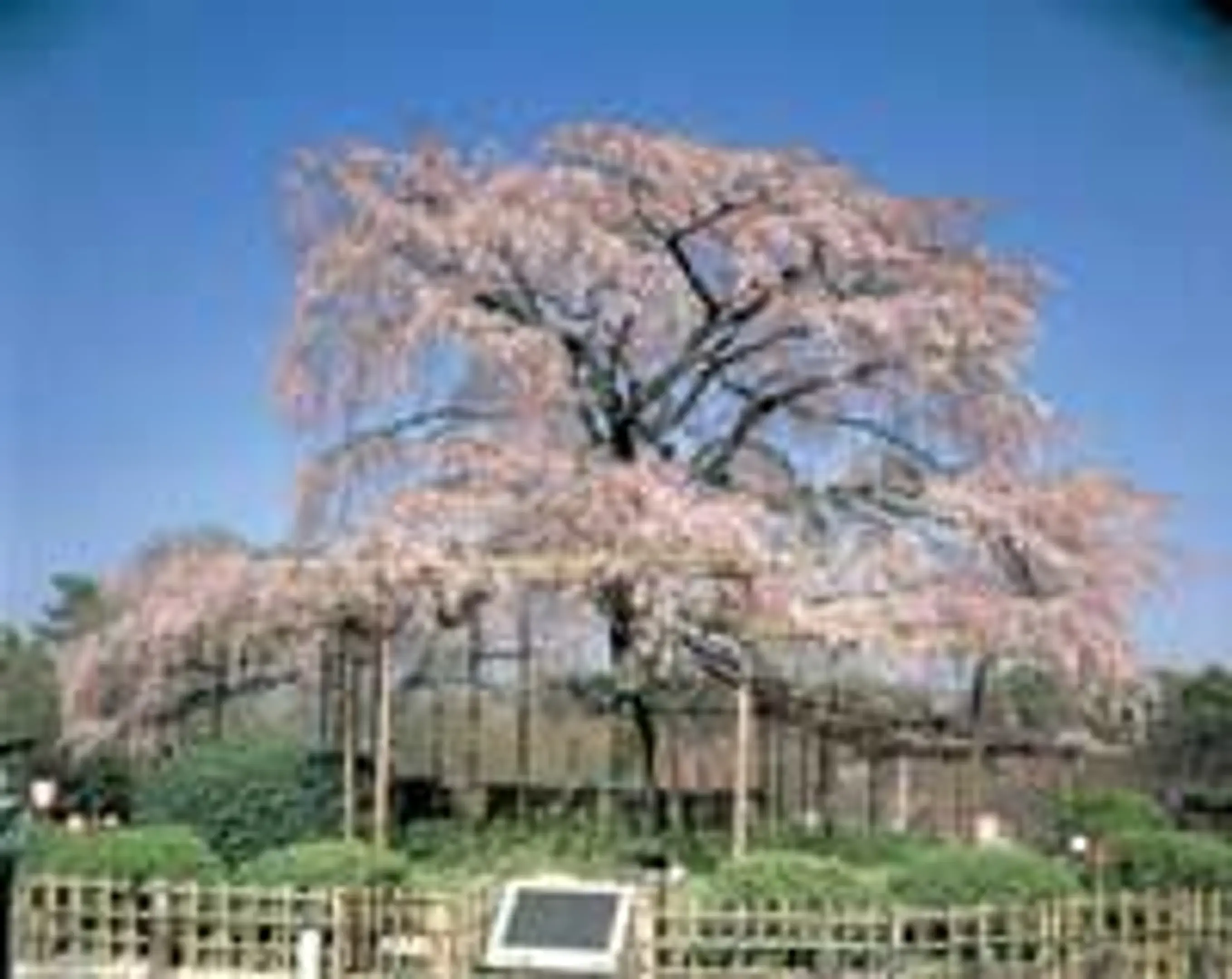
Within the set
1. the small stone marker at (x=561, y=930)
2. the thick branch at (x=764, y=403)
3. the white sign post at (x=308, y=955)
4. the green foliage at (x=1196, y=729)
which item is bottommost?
the white sign post at (x=308, y=955)

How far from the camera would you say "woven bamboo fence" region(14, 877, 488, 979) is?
524 cm

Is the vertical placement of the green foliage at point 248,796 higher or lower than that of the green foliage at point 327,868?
higher

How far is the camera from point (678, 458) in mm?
6883

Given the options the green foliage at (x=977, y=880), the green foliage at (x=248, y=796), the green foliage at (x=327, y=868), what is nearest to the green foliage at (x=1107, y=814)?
the green foliage at (x=977, y=880)

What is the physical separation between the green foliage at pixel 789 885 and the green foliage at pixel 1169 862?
600 mm

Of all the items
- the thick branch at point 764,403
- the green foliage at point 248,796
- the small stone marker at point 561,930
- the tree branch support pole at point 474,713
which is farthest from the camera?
the thick branch at point 764,403

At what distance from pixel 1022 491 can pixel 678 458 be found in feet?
2.69

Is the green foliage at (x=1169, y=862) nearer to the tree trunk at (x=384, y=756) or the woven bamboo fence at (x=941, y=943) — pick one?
the woven bamboo fence at (x=941, y=943)

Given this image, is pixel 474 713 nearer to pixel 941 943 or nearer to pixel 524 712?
pixel 524 712

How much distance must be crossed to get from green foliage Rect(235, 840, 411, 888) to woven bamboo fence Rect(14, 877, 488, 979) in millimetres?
66

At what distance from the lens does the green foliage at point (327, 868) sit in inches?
213

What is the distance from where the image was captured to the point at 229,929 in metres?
5.34

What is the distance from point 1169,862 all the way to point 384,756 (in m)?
1.76

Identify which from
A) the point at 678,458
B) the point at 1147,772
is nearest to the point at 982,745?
the point at 1147,772
